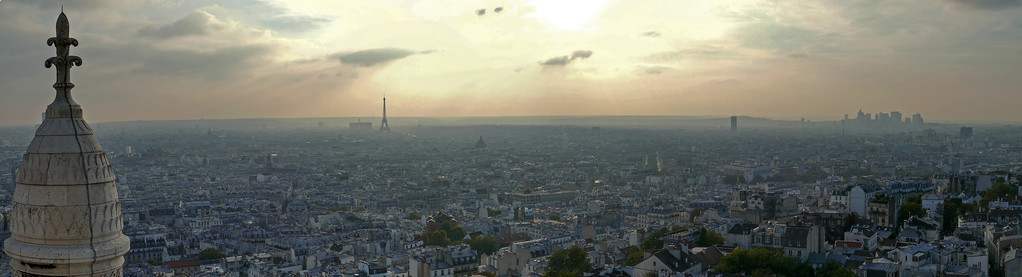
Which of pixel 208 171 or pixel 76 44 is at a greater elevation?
pixel 76 44

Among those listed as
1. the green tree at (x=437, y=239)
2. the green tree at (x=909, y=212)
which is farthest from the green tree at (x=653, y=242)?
the green tree at (x=909, y=212)

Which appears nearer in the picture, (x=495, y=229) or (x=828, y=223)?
(x=828, y=223)

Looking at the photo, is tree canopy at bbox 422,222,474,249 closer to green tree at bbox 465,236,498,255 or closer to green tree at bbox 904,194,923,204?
green tree at bbox 465,236,498,255

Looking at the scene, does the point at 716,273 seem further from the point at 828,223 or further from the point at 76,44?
the point at 76,44

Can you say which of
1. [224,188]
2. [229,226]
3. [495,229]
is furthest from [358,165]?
[495,229]

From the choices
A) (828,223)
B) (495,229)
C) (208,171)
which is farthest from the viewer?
(208,171)

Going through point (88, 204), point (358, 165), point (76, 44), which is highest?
point (76, 44)

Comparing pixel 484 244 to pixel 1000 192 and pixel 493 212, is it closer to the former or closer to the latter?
pixel 493 212
